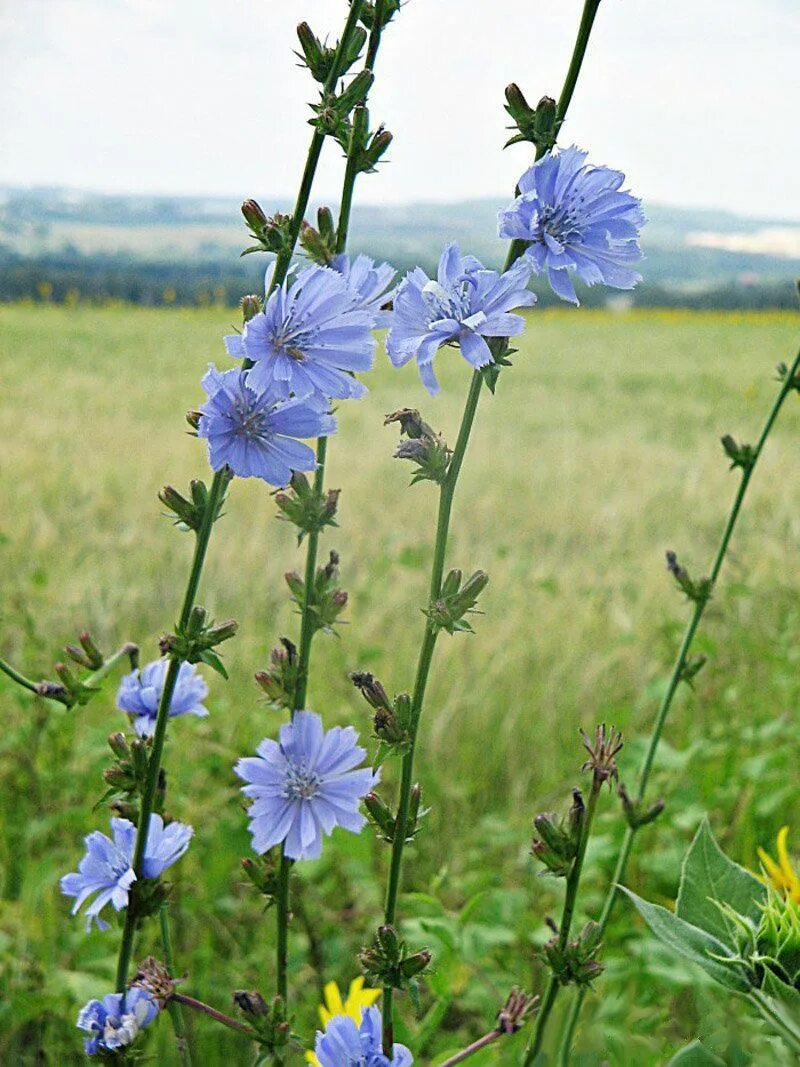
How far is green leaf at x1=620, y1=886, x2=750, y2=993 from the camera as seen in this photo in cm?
63

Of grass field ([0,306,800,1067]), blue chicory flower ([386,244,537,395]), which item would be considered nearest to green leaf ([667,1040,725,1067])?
grass field ([0,306,800,1067])

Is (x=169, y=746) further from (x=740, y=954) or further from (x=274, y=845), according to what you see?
(x=740, y=954)

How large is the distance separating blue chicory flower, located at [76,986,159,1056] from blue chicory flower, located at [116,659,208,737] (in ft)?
0.69

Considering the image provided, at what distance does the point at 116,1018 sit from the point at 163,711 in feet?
0.79

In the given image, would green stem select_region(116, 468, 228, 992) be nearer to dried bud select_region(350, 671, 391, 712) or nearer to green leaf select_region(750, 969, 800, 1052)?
dried bud select_region(350, 671, 391, 712)

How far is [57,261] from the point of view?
653 inches

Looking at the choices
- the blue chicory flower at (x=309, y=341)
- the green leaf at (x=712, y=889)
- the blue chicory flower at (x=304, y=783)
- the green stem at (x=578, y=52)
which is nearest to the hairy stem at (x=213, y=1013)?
the blue chicory flower at (x=304, y=783)

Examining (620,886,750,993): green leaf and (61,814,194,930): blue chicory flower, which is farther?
(61,814,194,930): blue chicory flower

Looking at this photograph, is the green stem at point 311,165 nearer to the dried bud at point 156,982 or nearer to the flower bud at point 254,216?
the flower bud at point 254,216

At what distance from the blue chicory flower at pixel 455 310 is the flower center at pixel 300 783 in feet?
1.07

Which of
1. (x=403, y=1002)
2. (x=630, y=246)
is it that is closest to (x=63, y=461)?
(x=403, y=1002)

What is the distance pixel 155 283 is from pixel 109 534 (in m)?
13.6

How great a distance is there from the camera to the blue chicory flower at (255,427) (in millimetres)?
743

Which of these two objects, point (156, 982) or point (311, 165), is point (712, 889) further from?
point (311, 165)
